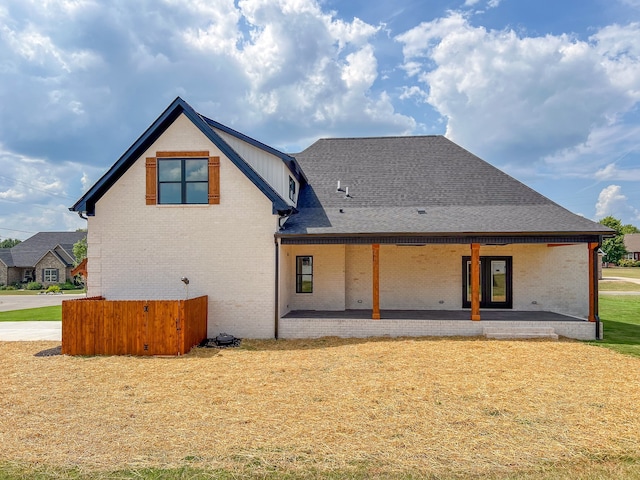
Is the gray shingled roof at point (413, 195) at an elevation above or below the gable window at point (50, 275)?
above

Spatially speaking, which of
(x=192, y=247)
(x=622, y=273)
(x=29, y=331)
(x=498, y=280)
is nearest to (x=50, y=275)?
(x=29, y=331)

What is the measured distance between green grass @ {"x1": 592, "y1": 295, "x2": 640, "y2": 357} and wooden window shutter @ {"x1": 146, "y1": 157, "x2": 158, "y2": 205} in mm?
14328

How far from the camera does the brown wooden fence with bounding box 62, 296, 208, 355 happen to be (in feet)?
32.1

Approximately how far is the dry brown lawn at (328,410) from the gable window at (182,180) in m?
5.08

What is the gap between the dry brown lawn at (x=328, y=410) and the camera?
4570 mm

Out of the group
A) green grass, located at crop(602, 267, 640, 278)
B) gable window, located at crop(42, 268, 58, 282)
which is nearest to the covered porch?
green grass, located at crop(602, 267, 640, 278)

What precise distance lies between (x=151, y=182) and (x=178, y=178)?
855mm

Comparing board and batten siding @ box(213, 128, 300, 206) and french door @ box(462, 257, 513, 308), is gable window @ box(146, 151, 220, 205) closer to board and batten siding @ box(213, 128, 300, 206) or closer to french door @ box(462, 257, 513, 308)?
board and batten siding @ box(213, 128, 300, 206)

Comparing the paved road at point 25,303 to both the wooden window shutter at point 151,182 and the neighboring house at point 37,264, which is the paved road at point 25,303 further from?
the wooden window shutter at point 151,182

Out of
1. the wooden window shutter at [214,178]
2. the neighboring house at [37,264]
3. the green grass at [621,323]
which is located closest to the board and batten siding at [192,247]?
the wooden window shutter at [214,178]

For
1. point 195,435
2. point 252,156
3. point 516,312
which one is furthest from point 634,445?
point 252,156

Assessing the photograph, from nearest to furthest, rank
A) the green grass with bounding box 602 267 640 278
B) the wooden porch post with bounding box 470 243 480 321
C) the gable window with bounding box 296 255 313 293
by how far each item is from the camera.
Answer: the wooden porch post with bounding box 470 243 480 321, the gable window with bounding box 296 255 313 293, the green grass with bounding box 602 267 640 278

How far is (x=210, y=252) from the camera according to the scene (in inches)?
465

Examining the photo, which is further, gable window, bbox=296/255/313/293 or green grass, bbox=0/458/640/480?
gable window, bbox=296/255/313/293
